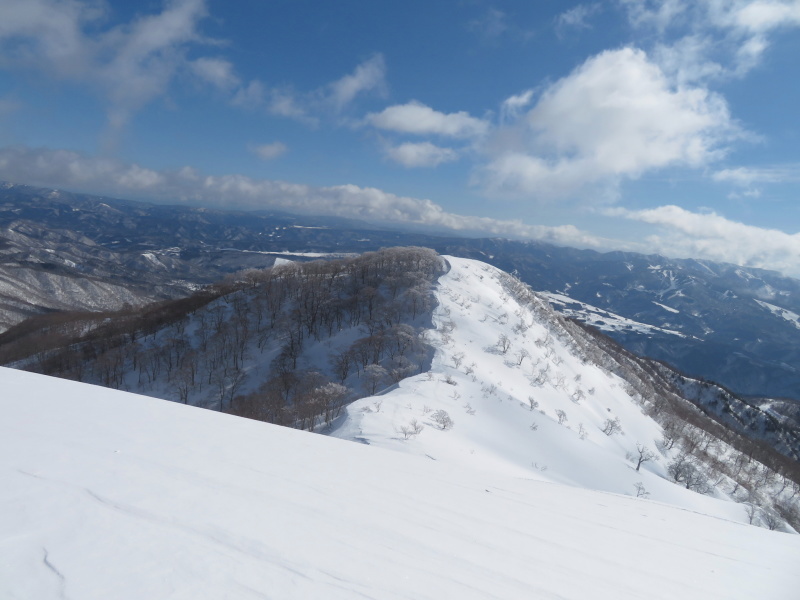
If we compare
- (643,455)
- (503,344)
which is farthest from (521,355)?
A: (643,455)

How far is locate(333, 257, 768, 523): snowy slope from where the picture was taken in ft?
61.9

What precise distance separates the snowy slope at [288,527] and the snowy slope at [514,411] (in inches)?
230

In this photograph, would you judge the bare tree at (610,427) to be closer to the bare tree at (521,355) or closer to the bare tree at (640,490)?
the bare tree at (521,355)

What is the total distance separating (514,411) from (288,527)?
2556 cm

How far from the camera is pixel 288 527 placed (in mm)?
4410

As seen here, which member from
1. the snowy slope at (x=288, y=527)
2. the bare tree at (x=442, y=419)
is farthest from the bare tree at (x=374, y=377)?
the snowy slope at (x=288, y=527)

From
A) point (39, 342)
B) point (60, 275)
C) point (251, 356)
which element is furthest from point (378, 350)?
point (60, 275)

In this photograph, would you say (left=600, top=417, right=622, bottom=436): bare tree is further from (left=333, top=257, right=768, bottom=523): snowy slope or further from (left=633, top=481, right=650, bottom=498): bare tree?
(left=633, top=481, right=650, bottom=498): bare tree

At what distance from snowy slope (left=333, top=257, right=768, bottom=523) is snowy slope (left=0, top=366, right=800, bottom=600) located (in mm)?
5850

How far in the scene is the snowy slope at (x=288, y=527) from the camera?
134 inches

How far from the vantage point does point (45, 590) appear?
2914mm

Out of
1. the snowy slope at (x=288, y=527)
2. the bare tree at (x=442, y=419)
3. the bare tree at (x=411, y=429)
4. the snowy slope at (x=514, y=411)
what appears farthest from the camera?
the bare tree at (x=442, y=419)

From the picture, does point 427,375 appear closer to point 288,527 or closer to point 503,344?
point 503,344

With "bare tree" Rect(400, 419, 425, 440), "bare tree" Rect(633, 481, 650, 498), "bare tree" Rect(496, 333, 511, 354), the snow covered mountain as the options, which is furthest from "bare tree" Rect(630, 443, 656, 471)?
"bare tree" Rect(400, 419, 425, 440)
